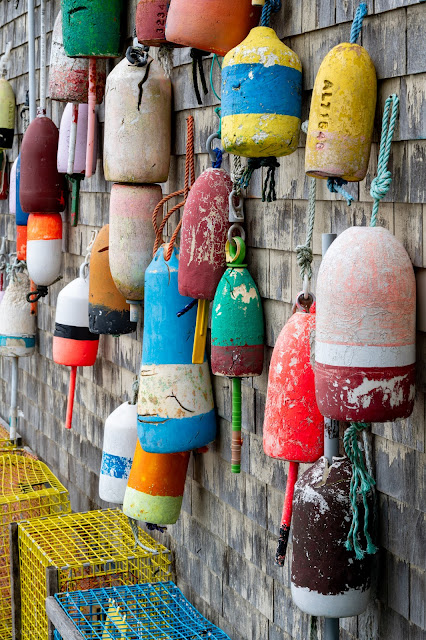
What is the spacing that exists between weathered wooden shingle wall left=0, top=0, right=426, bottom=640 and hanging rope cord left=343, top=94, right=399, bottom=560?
3 cm

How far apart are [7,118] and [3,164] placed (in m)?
0.41

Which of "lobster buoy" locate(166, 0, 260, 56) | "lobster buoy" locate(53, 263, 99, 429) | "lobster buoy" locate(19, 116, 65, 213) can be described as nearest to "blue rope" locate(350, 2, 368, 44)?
"lobster buoy" locate(166, 0, 260, 56)

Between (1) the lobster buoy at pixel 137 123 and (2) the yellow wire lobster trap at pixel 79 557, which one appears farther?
(2) the yellow wire lobster trap at pixel 79 557

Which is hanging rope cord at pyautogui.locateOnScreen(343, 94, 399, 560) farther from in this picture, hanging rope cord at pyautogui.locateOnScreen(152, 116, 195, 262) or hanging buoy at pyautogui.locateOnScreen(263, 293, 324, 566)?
hanging rope cord at pyautogui.locateOnScreen(152, 116, 195, 262)

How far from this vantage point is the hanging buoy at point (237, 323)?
2479 millimetres

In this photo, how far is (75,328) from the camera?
3.71 meters

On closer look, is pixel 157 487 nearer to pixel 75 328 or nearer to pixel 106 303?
pixel 106 303

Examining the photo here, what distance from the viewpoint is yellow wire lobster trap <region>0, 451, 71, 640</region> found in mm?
3852

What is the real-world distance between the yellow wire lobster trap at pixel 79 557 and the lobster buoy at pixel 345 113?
5.78 feet

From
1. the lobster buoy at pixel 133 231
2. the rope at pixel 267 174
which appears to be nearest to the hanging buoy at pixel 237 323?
the rope at pixel 267 174

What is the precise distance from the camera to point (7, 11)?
201 inches

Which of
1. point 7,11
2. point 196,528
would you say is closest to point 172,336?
point 196,528

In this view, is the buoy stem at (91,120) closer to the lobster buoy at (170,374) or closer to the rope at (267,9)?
the lobster buoy at (170,374)

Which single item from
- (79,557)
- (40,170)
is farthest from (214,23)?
(79,557)
